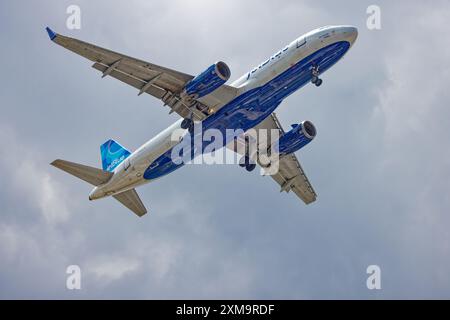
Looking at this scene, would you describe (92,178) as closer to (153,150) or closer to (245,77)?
(153,150)

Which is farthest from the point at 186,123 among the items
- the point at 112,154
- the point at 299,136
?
the point at 112,154

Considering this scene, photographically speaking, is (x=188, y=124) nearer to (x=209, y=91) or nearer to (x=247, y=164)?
(x=209, y=91)

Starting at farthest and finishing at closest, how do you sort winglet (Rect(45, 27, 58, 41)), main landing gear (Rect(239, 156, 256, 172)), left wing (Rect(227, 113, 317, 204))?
left wing (Rect(227, 113, 317, 204)), main landing gear (Rect(239, 156, 256, 172)), winglet (Rect(45, 27, 58, 41))

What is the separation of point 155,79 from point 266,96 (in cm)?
840

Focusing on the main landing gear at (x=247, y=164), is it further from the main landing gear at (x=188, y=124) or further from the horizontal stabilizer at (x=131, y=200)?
the main landing gear at (x=188, y=124)

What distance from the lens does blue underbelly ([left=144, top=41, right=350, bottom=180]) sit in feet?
193

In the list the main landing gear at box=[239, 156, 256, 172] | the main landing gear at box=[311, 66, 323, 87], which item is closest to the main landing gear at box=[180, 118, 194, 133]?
the main landing gear at box=[311, 66, 323, 87]

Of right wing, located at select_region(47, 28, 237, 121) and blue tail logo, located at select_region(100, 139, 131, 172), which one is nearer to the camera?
right wing, located at select_region(47, 28, 237, 121)

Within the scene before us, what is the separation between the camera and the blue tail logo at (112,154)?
6912cm

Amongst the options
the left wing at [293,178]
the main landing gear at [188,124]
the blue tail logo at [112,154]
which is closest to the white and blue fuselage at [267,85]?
the main landing gear at [188,124]

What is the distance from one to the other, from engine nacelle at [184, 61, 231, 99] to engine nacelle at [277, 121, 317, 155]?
33.6 feet

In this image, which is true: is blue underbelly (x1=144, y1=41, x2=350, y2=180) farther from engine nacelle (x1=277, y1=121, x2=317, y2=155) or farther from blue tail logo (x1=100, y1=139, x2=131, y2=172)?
blue tail logo (x1=100, y1=139, x2=131, y2=172)

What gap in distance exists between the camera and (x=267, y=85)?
59.6 m

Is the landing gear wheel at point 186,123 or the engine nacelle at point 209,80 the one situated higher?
the engine nacelle at point 209,80
